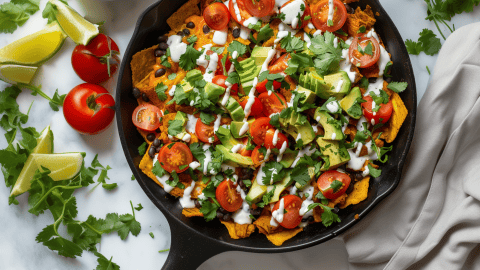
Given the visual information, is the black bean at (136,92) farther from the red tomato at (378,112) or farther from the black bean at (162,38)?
the red tomato at (378,112)

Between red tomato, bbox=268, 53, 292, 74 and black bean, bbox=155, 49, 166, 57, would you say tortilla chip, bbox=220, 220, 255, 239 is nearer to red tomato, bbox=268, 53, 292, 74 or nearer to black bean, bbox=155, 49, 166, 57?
red tomato, bbox=268, 53, 292, 74

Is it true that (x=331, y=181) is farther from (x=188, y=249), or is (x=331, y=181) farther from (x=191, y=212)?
(x=188, y=249)

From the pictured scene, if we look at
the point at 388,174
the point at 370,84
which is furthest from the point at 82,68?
the point at 388,174

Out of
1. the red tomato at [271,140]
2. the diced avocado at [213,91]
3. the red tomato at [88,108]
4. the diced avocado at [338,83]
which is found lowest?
the red tomato at [271,140]

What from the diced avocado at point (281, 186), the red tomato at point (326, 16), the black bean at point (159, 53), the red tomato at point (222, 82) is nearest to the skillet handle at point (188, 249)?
the diced avocado at point (281, 186)

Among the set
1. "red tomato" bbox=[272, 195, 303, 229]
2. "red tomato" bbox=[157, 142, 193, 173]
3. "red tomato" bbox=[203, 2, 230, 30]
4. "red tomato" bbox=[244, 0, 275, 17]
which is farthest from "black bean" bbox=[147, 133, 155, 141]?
"red tomato" bbox=[244, 0, 275, 17]

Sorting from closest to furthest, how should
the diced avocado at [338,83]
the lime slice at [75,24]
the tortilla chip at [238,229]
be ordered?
the diced avocado at [338,83] < the tortilla chip at [238,229] < the lime slice at [75,24]
